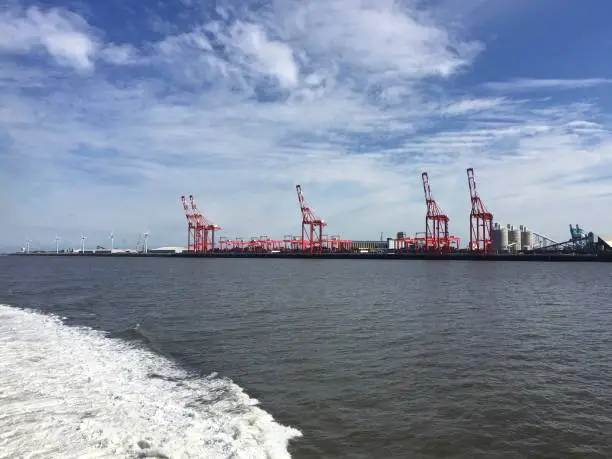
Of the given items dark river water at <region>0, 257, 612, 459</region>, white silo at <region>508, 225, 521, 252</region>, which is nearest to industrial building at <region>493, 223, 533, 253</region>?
white silo at <region>508, 225, 521, 252</region>

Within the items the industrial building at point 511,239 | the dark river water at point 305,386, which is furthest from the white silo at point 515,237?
the dark river water at point 305,386

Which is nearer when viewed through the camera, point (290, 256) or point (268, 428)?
point (268, 428)

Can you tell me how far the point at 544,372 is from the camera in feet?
41.2

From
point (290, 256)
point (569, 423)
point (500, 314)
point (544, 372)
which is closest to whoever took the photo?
point (569, 423)

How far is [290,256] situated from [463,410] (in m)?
162

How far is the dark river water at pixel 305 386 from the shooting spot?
7.79m

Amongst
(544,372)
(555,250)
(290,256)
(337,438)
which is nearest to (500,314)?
(544,372)

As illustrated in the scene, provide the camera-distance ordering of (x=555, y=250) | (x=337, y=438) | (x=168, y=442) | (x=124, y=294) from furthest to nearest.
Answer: (x=555, y=250), (x=124, y=294), (x=337, y=438), (x=168, y=442)

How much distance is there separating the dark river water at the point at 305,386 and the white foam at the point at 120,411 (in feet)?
0.11

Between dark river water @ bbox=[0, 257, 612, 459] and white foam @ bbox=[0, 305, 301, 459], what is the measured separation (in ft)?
0.11

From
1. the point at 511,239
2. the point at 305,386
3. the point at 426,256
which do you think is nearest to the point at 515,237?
the point at 511,239

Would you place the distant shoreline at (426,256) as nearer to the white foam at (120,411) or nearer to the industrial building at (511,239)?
Answer: the industrial building at (511,239)

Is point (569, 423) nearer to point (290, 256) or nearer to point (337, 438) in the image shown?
point (337, 438)

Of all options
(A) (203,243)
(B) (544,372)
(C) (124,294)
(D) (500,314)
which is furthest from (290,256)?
(B) (544,372)
